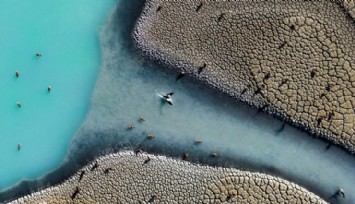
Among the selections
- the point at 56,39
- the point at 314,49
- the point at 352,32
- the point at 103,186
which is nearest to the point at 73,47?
the point at 56,39

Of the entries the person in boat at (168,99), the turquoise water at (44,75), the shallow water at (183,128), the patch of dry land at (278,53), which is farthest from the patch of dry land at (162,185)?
the patch of dry land at (278,53)

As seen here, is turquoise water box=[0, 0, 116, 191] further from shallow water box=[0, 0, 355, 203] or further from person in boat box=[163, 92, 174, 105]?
person in boat box=[163, 92, 174, 105]

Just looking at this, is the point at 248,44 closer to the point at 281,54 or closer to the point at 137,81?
the point at 281,54

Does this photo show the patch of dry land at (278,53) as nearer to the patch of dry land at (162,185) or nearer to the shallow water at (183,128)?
the shallow water at (183,128)

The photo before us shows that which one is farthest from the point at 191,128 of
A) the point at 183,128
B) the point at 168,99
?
the point at 168,99

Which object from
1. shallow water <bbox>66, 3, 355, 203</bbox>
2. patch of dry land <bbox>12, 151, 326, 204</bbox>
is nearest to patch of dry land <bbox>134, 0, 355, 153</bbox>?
shallow water <bbox>66, 3, 355, 203</bbox>

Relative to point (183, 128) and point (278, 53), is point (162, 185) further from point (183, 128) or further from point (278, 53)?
point (278, 53)

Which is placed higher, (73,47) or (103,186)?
(73,47)
